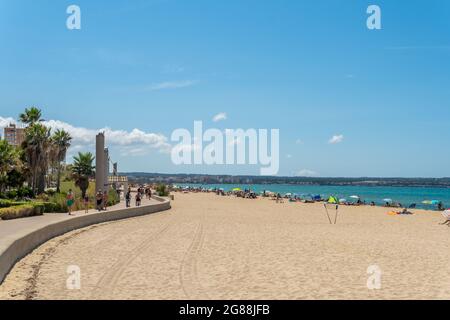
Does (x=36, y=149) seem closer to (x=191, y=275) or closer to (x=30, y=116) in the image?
(x=30, y=116)

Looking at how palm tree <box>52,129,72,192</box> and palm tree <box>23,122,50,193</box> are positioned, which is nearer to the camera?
palm tree <box>23,122,50,193</box>

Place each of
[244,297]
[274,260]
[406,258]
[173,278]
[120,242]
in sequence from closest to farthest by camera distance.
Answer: [244,297] < [173,278] < [274,260] < [406,258] < [120,242]

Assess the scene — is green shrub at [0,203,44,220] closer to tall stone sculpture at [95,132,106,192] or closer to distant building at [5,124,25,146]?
tall stone sculpture at [95,132,106,192]

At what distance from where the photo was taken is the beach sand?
1015 centimetres

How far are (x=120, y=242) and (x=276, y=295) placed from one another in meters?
9.29

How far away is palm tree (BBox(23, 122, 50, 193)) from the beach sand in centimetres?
3154

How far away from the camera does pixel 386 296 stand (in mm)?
9906

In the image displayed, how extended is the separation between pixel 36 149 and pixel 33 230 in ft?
121

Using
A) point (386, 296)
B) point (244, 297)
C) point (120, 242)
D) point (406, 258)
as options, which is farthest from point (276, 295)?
point (120, 242)

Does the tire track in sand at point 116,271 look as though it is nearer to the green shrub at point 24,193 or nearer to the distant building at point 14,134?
the green shrub at point 24,193

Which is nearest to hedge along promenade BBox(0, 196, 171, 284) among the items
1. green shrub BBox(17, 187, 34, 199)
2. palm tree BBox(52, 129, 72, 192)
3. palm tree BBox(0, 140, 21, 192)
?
green shrub BBox(17, 187, 34, 199)

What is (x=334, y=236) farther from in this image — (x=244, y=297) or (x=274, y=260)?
(x=244, y=297)

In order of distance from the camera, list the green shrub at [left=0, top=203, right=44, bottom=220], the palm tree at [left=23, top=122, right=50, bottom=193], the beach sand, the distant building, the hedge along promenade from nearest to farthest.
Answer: the beach sand, the hedge along promenade, the green shrub at [left=0, top=203, right=44, bottom=220], the palm tree at [left=23, top=122, right=50, bottom=193], the distant building

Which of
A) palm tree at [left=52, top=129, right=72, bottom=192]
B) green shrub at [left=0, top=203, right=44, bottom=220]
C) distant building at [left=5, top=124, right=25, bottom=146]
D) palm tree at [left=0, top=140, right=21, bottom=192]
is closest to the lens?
green shrub at [left=0, top=203, right=44, bottom=220]
